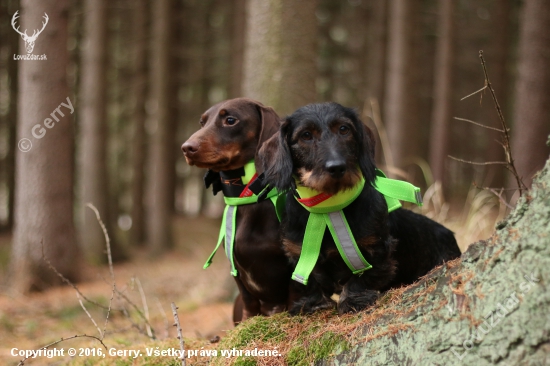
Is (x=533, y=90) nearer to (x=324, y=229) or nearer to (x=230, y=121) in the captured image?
(x=230, y=121)

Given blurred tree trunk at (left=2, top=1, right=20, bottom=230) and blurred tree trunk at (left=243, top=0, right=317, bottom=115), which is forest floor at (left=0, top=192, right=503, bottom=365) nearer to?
blurred tree trunk at (left=243, top=0, right=317, bottom=115)

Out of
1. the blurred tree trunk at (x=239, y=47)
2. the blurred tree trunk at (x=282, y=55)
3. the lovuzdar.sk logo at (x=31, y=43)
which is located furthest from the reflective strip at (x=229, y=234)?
the blurred tree trunk at (x=239, y=47)

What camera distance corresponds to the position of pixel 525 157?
8.67m

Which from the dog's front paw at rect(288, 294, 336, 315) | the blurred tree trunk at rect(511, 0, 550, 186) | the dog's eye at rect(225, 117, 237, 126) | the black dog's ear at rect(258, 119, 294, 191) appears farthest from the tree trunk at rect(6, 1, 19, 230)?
the dog's front paw at rect(288, 294, 336, 315)

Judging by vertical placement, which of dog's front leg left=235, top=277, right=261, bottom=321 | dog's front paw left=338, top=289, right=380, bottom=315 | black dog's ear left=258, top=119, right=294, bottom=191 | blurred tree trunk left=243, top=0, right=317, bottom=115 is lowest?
dog's front leg left=235, top=277, right=261, bottom=321

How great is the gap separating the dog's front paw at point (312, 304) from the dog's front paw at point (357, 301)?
19cm

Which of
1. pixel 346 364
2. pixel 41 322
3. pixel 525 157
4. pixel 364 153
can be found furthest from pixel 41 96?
pixel 525 157

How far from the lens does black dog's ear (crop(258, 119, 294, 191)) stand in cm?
295

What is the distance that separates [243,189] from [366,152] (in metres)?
1.01

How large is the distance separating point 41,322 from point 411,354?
626cm

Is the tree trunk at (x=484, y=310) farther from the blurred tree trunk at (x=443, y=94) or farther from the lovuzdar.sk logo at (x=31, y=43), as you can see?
the blurred tree trunk at (x=443, y=94)

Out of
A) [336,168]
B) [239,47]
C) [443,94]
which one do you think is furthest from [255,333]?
[239,47]

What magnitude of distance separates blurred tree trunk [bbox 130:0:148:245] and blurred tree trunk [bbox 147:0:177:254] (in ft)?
2.68

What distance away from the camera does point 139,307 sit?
7227mm
